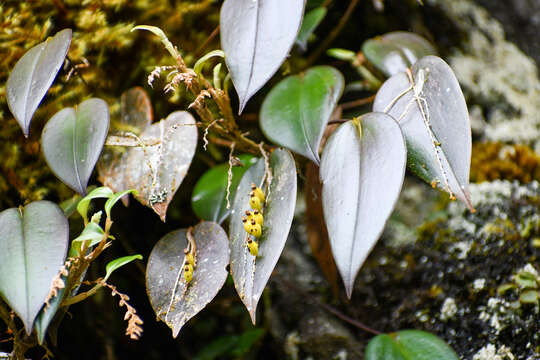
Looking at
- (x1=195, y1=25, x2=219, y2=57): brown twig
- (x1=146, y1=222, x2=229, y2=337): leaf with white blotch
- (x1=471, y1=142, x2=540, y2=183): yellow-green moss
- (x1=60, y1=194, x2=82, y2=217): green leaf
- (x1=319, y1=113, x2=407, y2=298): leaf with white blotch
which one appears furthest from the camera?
(x1=471, y1=142, x2=540, y2=183): yellow-green moss

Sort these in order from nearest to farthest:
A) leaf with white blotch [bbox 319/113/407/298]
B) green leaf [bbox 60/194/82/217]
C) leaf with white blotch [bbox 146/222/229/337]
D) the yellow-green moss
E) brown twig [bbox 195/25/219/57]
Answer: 1. leaf with white blotch [bbox 319/113/407/298]
2. leaf with white blotch [bbox 146/222/229/337]
3. green leaf [bbox 60/194/82/217]
4. brown twig [bbox 195/25/219/57]
5. the yellow-green moss

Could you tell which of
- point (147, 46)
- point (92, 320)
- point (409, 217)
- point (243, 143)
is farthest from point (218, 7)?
point (92, 320)

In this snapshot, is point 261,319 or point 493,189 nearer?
point 493,189

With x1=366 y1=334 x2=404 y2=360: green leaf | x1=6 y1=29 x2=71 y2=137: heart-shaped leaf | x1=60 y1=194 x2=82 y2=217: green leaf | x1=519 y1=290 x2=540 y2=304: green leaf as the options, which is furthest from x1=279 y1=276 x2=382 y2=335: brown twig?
x1=6 y1=29 x2=71 y2=137: heart-shaped leaf

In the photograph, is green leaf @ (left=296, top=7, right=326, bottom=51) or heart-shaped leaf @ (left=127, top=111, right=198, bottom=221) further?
green leaf @ (left=296, top=7, right=326, bottom=51)

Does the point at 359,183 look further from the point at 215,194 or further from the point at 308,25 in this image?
the point at 308,25

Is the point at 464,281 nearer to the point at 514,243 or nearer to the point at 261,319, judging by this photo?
the point at 514,243

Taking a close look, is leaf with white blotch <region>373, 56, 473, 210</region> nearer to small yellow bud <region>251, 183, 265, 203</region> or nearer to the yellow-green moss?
small yellow bud <region>251, 183, 265, 203</region>
